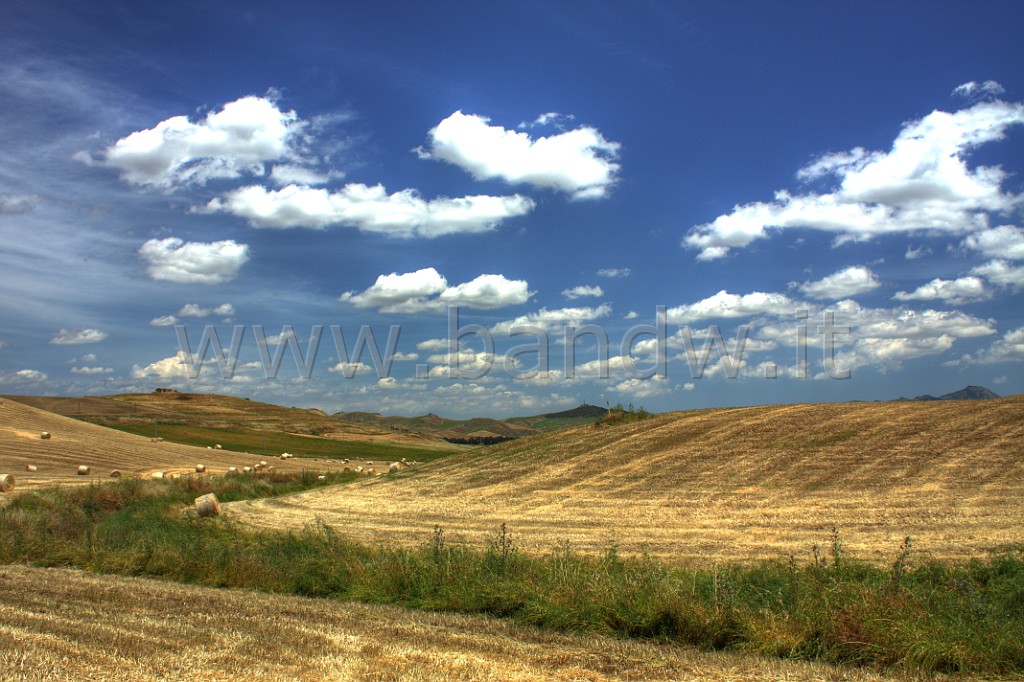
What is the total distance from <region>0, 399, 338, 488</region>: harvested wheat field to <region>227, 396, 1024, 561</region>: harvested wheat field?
13.0 m

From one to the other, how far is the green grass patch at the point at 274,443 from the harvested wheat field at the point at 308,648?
199 feet

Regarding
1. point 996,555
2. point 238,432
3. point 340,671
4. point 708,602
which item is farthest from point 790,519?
point 238,432

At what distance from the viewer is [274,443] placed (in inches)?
3317

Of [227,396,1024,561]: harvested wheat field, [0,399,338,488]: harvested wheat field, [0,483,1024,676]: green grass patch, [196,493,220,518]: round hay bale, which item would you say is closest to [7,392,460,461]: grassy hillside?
[0,399,338,488]: harvested wheat field

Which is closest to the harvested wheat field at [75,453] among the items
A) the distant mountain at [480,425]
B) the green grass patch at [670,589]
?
the green grass patch at [670,589]

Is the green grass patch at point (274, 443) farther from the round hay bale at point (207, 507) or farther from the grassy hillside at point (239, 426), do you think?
the round hay bale at point (207, 507)

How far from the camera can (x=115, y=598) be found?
1045 cm

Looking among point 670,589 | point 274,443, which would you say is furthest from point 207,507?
point 274,443

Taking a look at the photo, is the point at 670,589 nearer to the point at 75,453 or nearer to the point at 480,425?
the point at 75,453

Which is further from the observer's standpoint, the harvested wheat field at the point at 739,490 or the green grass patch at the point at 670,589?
the harvested wheat field at the point at 739,490

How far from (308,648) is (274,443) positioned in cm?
8087

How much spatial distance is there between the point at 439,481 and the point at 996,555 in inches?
884

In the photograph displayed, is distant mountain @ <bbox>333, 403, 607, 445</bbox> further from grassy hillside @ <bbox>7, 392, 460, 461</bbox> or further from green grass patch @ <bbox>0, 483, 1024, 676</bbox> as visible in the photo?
green grass patch @ <bbox>0, 483, 1024, 676</bbox>

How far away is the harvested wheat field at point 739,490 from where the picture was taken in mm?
15109
